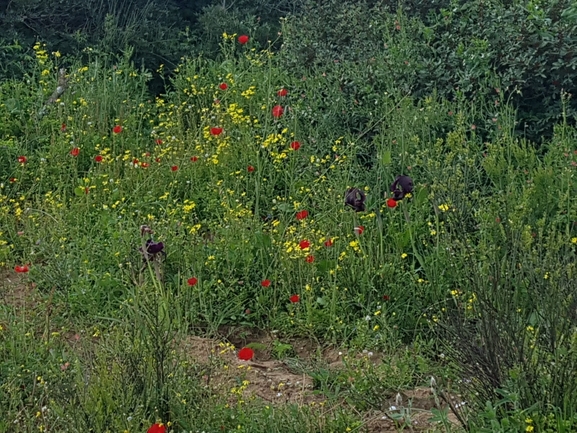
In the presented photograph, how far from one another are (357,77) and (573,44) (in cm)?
136

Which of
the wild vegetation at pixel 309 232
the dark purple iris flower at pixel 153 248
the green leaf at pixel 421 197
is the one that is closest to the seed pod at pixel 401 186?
the wild vegetation at pixel 309 232

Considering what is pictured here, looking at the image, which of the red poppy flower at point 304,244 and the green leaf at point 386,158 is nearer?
the red poppy flower at point 304,244

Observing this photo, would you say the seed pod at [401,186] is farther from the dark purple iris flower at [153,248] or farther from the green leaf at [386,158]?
the dark purple iris flower at [153,248]

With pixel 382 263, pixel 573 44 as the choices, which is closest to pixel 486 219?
pixel 382 263

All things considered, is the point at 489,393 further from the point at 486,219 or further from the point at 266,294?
the point at 266,294

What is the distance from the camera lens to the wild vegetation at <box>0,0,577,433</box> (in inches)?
106

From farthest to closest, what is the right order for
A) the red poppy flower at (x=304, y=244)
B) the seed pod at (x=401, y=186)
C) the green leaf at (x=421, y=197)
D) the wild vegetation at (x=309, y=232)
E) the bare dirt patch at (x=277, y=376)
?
the green leaf at (x=421, y=197) → the red poppy flower at (x=304, y=244) → the seed pod at (x=401, y=186) → the bare dirt patch at (x=277, y=376) → the wild vegetation at (x=309, y=232)

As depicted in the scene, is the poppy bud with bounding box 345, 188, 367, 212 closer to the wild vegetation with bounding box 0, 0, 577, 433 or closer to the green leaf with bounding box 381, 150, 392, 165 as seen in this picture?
the wild vegetation with bounding box 0, 0, 577, 433

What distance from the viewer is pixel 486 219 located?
3559 mm

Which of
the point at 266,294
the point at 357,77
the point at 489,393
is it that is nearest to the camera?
the point at 489,393

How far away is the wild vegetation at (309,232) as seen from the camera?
271cm

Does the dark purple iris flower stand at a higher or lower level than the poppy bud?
lower

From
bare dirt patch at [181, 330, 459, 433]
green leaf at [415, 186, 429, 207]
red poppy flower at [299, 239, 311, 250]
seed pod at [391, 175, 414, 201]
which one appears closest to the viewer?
bare dirt patch at [181, 330, 459, 433]

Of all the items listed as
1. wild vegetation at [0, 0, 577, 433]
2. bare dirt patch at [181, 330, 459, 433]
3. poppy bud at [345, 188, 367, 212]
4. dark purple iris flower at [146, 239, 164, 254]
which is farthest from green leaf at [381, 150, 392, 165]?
dark purple iris flower at [146, 239, 164, 254]
